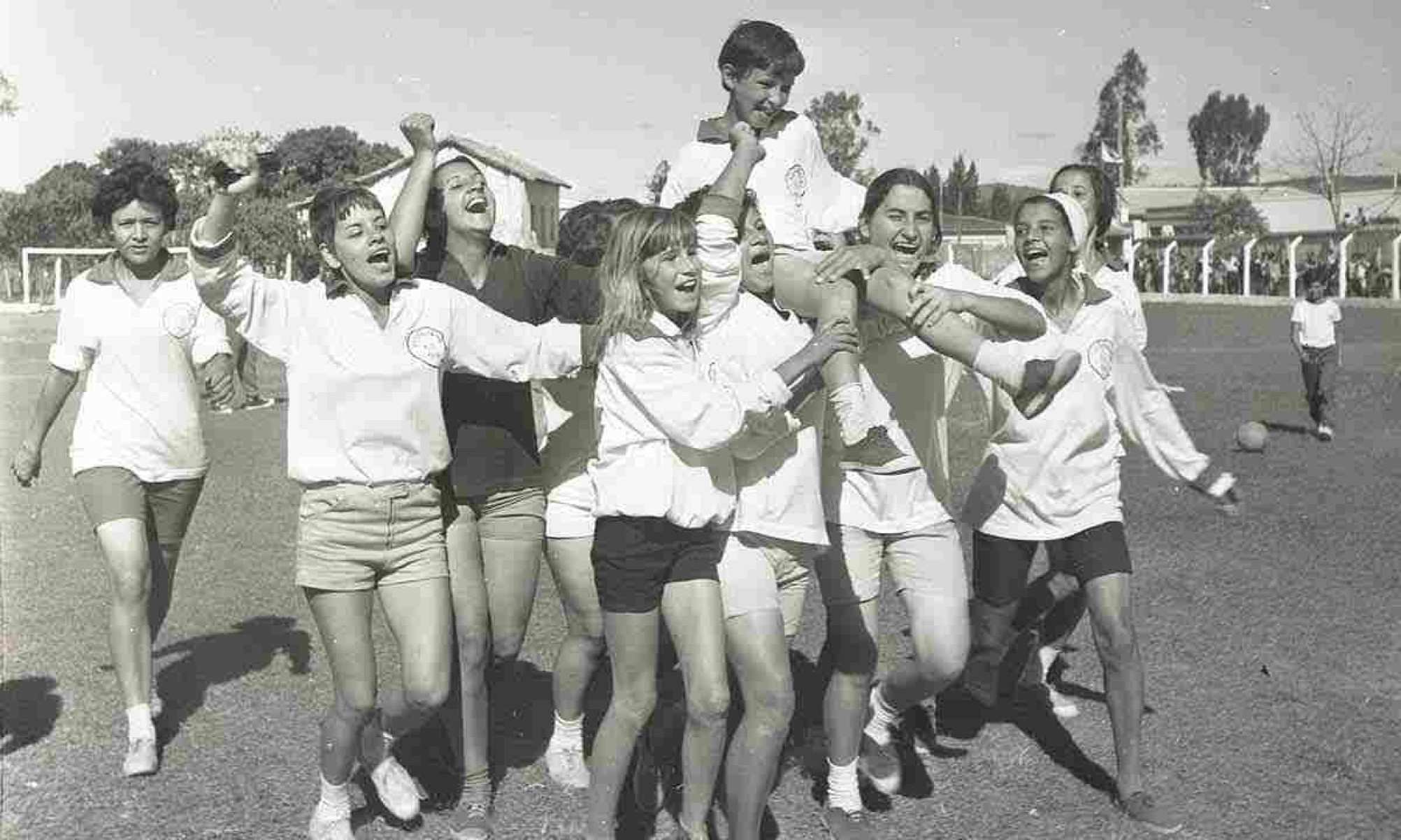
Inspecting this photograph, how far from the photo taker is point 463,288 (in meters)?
5.31

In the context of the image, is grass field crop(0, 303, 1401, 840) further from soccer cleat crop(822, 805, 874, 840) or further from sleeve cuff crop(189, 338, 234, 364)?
sleeve cuff crop(189, 338, 234, 364)

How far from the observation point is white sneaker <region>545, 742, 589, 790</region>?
554 cm

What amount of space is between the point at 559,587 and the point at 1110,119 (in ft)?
444

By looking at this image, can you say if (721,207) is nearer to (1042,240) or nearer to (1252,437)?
(1042,240)

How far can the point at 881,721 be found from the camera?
18.5 ft

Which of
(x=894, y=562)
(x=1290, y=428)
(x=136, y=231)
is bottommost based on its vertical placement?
(x=1290, y=428)

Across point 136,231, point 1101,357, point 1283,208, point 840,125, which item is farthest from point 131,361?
point 1283,208

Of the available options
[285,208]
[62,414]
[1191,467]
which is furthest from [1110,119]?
[1191,467]

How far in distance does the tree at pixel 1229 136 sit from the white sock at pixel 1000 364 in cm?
12512

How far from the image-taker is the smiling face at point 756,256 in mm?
4758

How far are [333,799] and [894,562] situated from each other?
6.75ft

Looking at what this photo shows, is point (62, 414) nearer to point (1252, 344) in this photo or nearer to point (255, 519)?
point (255, 519)

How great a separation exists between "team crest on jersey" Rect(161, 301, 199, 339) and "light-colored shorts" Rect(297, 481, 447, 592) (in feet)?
4.34

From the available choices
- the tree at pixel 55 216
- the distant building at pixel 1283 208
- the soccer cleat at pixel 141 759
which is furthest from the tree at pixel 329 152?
the soccer cleat at pixel 141 759
